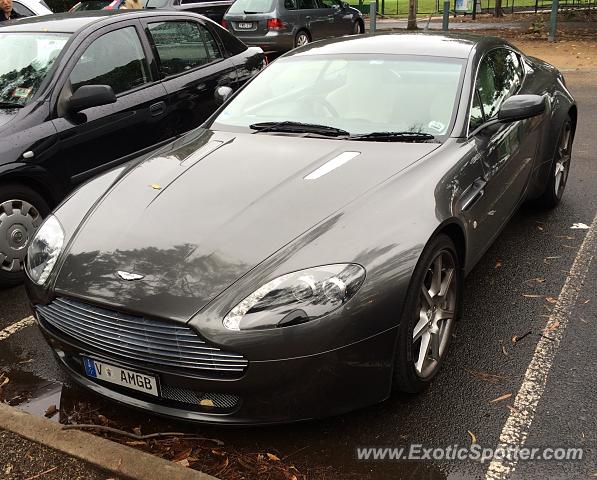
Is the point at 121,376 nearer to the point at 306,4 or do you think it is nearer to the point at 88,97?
the point at 88,97

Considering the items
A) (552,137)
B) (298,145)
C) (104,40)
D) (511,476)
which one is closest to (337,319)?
(511,476)

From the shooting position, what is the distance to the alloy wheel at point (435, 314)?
2.95 metres

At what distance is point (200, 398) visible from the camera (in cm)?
256

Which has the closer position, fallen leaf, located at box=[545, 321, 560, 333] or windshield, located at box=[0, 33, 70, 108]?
fallen leaf, located at box=[545, 321, 560, 333]

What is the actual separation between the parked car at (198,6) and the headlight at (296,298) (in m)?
10.3

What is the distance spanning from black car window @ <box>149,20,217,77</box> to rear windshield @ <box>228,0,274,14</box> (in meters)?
8.13

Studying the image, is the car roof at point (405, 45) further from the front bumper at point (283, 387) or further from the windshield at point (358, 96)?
Result: the front bumper at point (283, 387)

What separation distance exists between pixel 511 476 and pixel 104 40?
426 cm

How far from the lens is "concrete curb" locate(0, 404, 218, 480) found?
250 centimetres

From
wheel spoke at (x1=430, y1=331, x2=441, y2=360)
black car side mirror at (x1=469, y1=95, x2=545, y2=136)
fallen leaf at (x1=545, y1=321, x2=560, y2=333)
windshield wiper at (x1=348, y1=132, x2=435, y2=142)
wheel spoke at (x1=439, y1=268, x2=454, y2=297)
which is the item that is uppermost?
black car side mirror at (x1=469, y1=95, x2=545, y2=136)

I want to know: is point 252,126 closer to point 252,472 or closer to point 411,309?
point 411,309

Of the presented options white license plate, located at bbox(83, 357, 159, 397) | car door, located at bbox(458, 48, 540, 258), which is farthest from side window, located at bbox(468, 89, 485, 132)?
white license plate, located at bbox(83, 357, 159, 397)

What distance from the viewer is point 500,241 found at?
15.7 feet

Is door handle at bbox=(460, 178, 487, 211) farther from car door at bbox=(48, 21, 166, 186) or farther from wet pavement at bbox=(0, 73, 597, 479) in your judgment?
car door at bbox=(48, 21, 166, 186)
